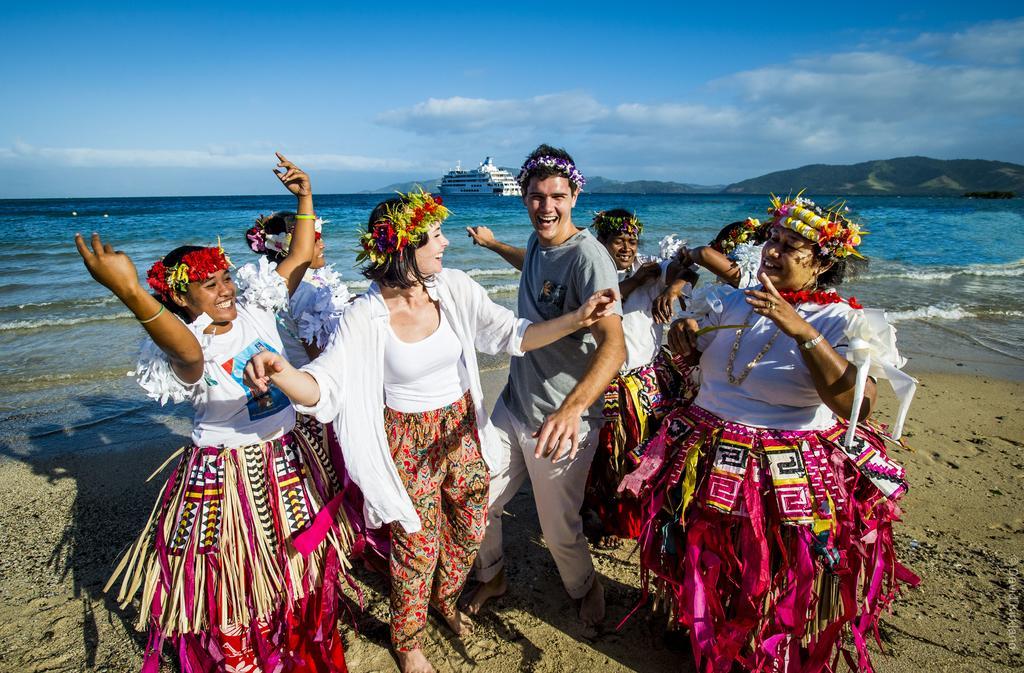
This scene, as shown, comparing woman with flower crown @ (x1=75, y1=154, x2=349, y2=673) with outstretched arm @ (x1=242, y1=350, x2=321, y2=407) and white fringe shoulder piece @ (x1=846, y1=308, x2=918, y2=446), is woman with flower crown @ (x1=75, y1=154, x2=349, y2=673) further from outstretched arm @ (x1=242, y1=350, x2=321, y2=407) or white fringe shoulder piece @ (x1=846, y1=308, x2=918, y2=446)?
white fringe shoulder piece @ (x1=846, y1=308, x2=918, y2=446)

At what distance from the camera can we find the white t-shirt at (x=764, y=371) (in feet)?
7.30

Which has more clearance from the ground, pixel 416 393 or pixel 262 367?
pixel 262 367

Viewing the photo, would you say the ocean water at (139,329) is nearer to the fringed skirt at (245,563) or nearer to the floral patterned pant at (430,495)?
the floral patterned pant at (430,495)

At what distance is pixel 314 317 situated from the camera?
127 inches

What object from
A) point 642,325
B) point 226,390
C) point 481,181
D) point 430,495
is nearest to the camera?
point 226,390

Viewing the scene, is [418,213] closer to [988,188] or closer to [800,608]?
[800,608]

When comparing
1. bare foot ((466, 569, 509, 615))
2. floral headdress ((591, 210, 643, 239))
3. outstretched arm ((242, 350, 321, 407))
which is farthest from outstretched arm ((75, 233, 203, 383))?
floral headdress ((591, 210, 643, 239))

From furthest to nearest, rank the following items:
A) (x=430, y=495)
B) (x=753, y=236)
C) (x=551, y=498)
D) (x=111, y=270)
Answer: (x=753, y=236) → (x=551, y=498) → (x=430, y=495) → (x=111, y=270)

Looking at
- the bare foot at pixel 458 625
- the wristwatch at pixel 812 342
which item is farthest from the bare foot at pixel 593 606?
the wristwatch at pixel 812 342

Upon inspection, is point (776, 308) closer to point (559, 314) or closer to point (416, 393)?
A: point (559, 314)

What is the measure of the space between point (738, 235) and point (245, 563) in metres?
3.60

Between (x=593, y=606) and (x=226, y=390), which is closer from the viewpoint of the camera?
(x=226, y=390)

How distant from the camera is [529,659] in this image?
2.74m

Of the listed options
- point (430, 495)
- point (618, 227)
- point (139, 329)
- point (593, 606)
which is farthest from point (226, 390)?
point (139, 329)
